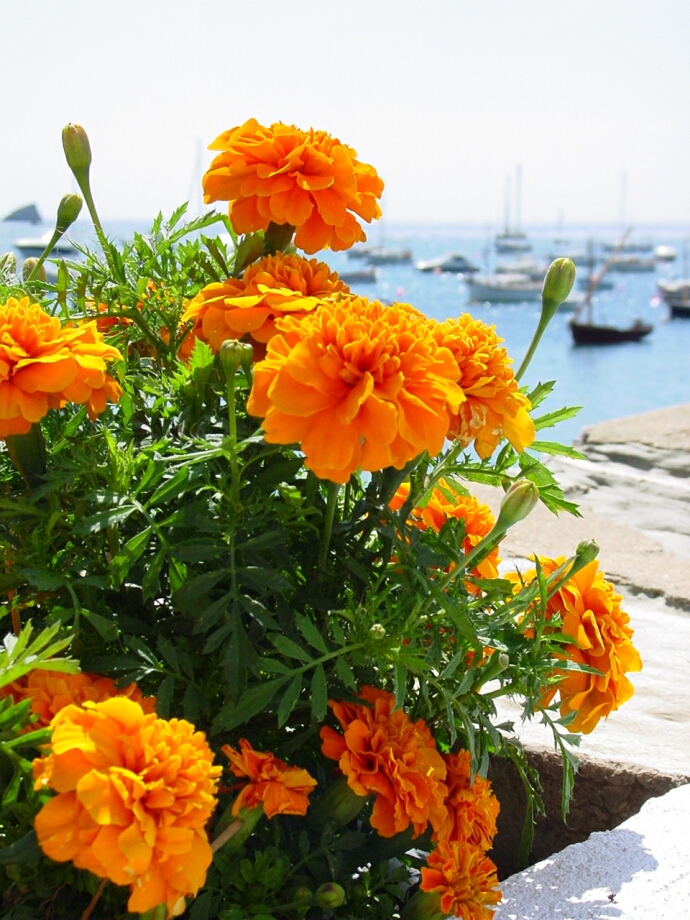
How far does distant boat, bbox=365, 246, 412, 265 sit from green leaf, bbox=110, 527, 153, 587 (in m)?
61.1

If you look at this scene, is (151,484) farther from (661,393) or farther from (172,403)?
(661,393)

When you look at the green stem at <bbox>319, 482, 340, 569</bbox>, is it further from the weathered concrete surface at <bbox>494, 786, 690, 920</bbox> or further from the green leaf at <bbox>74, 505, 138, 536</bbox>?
the weathered concrete surface at <bbox>494, 786, 690, 920</bbox>

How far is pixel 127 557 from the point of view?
1.00 m

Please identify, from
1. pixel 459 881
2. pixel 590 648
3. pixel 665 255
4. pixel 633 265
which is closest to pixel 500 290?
pixel 633 265

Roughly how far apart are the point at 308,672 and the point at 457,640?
20cm

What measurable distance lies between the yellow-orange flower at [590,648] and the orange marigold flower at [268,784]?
1.15 ft

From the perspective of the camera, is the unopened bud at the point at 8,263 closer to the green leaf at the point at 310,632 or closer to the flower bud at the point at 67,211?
the flower bud at the point at 67,211

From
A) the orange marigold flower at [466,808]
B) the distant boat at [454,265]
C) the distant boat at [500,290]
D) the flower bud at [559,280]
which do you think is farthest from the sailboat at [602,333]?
the distant boat at [454,265]

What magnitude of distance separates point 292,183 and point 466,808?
767mm

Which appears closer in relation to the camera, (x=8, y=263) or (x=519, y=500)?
(x=519, y=500)

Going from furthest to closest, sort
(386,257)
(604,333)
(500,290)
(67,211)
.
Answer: (386,257) → (500,290) → (604,333) → (67,211)

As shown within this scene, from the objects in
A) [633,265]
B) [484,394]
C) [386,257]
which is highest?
[484,394]

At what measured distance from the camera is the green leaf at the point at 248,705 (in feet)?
3.33

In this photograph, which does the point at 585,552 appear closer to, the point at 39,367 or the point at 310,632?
the point at 310,632
